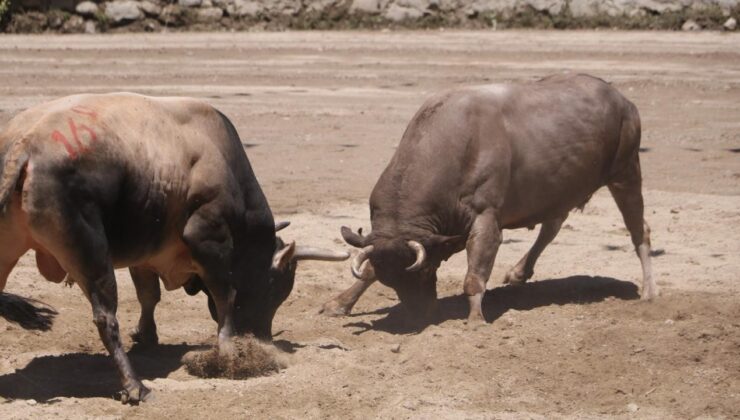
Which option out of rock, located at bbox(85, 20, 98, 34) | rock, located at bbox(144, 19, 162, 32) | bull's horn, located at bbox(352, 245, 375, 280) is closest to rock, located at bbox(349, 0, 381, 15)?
rock, located at bbox(144, 19, 162, 32)

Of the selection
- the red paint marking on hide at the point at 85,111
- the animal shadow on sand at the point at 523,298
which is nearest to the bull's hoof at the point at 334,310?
the animal shadow on sand at the point at 523,298

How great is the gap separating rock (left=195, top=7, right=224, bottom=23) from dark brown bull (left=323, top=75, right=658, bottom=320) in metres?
13.5

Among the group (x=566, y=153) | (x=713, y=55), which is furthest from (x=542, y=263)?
(x=713, y=55)

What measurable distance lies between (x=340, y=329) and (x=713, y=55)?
41.6 ft

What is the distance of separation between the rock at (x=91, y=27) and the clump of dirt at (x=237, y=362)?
50.3ft

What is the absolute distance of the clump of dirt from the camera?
8.79m

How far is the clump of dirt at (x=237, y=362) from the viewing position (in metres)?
8.79

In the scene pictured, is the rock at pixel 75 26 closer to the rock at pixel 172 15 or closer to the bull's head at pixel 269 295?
the rock at pixel 172 15

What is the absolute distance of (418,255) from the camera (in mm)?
9984

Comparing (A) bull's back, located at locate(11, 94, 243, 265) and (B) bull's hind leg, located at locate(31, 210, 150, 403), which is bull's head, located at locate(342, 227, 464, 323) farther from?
(B) bull's hind leg, located at locate(31, 210, 150, 403)

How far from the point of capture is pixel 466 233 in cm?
1030

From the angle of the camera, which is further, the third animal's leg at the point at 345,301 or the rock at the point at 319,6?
the rock at the point at 319,6

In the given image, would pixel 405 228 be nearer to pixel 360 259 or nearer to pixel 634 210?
pixel 360 259

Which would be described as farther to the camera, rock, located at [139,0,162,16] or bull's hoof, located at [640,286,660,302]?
rock, located at [139,0,162,16]
